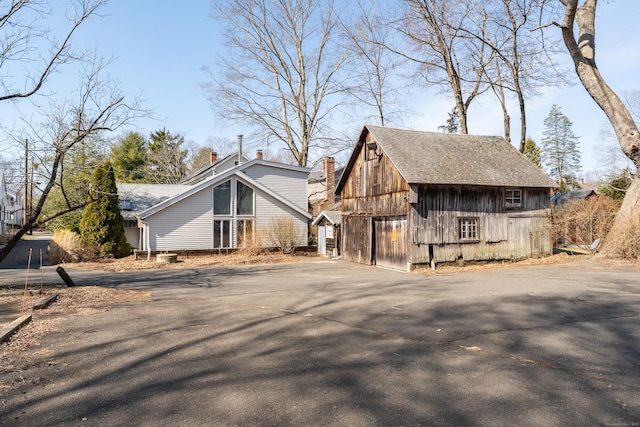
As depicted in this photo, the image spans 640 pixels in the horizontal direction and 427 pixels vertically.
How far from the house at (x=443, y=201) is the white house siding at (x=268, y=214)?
619 cm

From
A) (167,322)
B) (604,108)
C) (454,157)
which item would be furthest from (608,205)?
(167,322)

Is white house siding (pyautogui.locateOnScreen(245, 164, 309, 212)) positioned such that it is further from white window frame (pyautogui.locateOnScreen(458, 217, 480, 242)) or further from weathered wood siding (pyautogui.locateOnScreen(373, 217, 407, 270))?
white window frame (pyautogui.locateOnScreen(458, 217, 480, 242))

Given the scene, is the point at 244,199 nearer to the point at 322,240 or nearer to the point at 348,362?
the point at 322,240

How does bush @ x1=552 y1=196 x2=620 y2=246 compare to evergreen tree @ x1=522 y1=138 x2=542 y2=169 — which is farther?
evergreen tree @ x1=522 y1=138 x2=542 y2=169

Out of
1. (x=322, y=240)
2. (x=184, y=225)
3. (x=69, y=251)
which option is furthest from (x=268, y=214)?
(x=69, y=251)

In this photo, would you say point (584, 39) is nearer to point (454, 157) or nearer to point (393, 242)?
point (454, 157)

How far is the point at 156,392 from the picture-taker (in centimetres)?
502

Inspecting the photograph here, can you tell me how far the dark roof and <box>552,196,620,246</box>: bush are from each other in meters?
1.61

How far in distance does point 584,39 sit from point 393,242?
39.7 ft

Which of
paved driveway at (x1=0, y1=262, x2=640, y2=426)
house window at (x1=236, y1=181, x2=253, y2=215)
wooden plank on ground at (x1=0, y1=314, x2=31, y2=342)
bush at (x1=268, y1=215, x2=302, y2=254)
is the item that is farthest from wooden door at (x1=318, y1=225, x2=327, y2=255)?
wooden plank on ground at (x1=0, y1=314, x2=31, y2=342)

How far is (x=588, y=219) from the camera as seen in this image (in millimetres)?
20172

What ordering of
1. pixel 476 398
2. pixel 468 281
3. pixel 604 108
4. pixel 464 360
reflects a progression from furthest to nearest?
pixel 604 108, pixel 468 281, pixel 464 360, pixel 476 398

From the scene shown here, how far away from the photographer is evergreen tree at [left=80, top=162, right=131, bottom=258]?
24562 mm

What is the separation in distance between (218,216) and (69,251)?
802 centimetres
